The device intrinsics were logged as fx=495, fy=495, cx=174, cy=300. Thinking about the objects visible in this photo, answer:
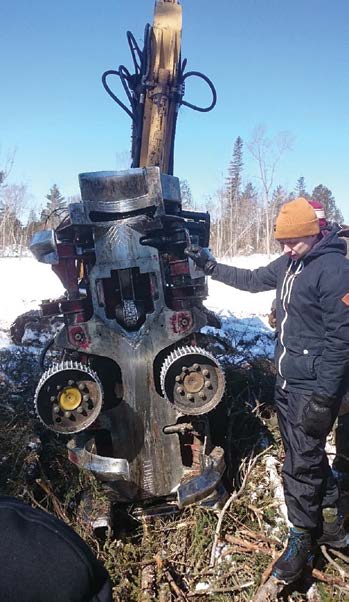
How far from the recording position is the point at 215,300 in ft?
39.2

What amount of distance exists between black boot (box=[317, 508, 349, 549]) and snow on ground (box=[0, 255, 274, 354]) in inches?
123

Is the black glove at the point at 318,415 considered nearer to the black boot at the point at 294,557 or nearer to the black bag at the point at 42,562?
the black boot at the point at 294,557

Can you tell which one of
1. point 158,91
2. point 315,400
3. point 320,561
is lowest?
point 320,561

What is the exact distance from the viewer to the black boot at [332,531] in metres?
3.05

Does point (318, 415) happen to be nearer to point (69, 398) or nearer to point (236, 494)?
point (236, 494)

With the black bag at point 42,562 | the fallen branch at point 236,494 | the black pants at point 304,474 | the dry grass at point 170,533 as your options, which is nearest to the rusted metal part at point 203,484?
the fallen branch at point 236,494

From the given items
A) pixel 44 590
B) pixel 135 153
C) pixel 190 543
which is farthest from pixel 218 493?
pixel 135 153

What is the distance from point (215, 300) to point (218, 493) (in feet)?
28.6

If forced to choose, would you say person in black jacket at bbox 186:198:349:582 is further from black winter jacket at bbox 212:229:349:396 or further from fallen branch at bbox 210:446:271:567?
fallen branch at bbox 210:446:271:567

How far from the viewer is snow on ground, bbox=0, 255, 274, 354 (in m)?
6.86

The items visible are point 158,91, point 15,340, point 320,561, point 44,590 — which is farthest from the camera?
point 15,340

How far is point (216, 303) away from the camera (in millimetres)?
11492

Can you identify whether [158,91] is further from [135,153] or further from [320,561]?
[320,561]

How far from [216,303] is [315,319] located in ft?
28.3
